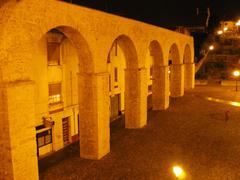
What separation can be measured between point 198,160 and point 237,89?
925 inches

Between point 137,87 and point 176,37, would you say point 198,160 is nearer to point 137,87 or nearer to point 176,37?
point 137,87

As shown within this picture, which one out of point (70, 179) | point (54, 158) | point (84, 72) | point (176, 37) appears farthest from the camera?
point (176, 37)

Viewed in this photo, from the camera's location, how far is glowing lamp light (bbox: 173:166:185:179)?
474 inches

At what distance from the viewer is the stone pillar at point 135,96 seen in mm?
18203

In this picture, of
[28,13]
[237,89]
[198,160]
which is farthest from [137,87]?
[237,89]

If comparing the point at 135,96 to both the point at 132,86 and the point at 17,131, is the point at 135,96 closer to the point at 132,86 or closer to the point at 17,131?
the point at 132,86

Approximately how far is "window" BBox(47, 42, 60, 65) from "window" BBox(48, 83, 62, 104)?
1544 millimetres

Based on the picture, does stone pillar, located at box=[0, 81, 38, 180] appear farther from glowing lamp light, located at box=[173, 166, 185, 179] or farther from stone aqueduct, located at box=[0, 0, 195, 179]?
glowing lamp light, located at box=[173, 166, 185, 179]

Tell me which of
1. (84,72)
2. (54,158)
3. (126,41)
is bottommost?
(54,158)

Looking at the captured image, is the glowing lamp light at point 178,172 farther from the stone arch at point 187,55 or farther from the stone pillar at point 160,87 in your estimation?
the stone arch at point 187,55

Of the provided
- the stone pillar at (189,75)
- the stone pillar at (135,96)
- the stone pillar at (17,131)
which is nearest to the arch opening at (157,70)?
the stone pillar at (135,96)

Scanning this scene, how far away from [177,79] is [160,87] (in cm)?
635

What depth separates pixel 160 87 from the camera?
2353 cm

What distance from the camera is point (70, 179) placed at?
11922mm
